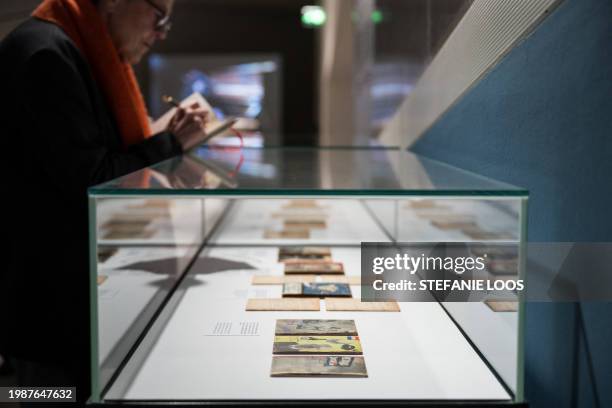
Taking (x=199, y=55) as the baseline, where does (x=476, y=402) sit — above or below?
below

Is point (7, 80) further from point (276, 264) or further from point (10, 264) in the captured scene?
point (276, 264)

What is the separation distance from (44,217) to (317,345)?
64 centimetres

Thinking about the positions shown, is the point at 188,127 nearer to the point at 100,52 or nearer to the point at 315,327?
the point at 100,52

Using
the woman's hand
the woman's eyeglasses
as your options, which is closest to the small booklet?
the woman's hand

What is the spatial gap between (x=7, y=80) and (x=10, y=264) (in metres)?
0.39

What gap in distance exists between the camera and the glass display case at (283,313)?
3.74 ft

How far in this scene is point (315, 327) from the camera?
58.3 inches

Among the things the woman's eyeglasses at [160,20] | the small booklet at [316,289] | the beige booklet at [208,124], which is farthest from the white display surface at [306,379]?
the woman's eyeglasses at [160,20]

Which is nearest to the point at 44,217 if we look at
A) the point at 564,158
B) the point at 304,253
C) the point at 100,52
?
the point at 100,52

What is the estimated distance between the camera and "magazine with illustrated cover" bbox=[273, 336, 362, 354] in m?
1.35

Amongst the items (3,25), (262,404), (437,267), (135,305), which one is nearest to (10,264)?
(135,305)

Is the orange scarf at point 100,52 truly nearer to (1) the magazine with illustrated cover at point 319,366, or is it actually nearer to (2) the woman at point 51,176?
(2) the woman at point 51,176

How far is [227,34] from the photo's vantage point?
12648 mm

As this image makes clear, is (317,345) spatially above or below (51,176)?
below
